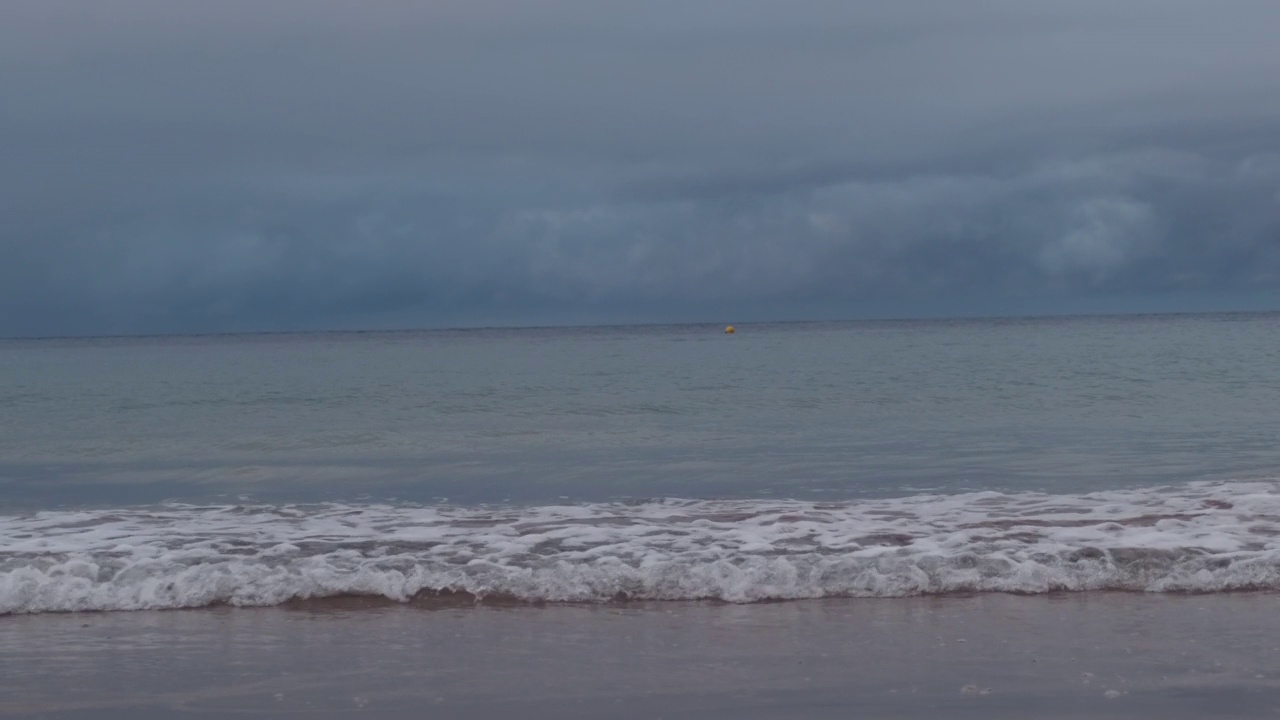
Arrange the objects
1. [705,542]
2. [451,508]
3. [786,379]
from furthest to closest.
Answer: [786,379] → [451,508] → [705,542]

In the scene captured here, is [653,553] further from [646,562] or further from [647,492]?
[647,492]

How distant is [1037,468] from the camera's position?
15930 millimetres

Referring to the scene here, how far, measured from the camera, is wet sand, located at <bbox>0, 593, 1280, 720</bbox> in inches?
242

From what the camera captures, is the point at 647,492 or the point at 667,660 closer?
the point at 667,660

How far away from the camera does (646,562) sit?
962cm

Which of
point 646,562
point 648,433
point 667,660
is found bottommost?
point 667,660

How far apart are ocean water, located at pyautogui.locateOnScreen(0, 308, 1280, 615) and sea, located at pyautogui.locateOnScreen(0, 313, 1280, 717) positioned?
58 millimetres

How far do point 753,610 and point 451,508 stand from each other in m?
5.59

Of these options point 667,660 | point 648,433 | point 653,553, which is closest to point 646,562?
point 653,553

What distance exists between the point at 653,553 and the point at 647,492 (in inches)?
179

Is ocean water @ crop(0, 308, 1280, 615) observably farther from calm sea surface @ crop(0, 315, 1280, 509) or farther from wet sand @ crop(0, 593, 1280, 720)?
wet sand @ crop(0, 593, 1280, 720)

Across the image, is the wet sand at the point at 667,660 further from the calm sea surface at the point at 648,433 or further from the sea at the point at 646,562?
the calm sea surface at the point at 648,433

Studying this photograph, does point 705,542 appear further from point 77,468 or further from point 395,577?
point 77,468

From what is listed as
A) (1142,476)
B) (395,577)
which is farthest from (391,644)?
(1142,476)
